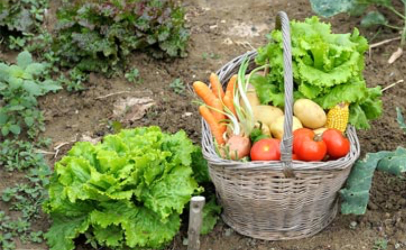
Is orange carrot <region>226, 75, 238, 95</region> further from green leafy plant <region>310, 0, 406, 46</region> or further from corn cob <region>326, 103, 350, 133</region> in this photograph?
green leafy plant <region>310, 0, 406, 46</region>

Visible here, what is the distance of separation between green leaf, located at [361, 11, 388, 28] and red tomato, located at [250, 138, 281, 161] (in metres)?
2.26

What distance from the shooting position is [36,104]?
5336mm

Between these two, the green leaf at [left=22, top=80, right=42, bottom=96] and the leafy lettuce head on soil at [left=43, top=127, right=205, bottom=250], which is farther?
the green leaf at [left=22, top=80, right=42, bottom=96]

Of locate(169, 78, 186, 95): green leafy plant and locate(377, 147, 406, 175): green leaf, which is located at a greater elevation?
locate(377, 147, 406, 175): green leaf

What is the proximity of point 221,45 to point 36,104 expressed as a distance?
1.61 meters

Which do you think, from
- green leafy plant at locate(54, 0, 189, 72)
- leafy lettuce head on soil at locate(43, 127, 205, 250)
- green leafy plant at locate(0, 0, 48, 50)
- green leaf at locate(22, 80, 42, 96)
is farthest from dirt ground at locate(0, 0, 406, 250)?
green leafy plant at locate(0, 0, 48, 50)

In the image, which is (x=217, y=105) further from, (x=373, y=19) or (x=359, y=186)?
(x=373, y=19)

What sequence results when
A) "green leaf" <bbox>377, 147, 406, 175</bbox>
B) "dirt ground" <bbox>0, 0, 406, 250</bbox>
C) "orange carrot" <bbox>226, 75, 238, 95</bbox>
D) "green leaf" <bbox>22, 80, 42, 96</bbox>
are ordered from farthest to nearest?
"green leaf" <bbox>22, 80, 42, 96</bbox> → "orange carrot" <bbox>226, 75, 238, 95</bbox> → "dirt ground" <bbox>0, 0, 406, 250</bbox> → "green leaf" <bbox>377, 147, 406, 175</bbox>

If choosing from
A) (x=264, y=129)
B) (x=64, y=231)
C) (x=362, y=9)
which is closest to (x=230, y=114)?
(x=264, y=129)

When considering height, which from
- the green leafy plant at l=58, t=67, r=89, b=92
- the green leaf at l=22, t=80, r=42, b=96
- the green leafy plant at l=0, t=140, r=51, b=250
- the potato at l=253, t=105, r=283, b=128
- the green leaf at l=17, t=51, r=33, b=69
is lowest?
the green leafy plant at l=0, t=140, r=51, b=250

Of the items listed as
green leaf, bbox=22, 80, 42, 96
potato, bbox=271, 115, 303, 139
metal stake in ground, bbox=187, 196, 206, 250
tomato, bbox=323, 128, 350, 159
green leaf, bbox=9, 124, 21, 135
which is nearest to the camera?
metal stake in ground, bbox=187, 196, 206, 250

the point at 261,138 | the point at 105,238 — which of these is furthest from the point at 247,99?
the point at 105,238

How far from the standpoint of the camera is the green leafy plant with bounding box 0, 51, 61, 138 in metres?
4.91

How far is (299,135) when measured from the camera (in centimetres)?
420
